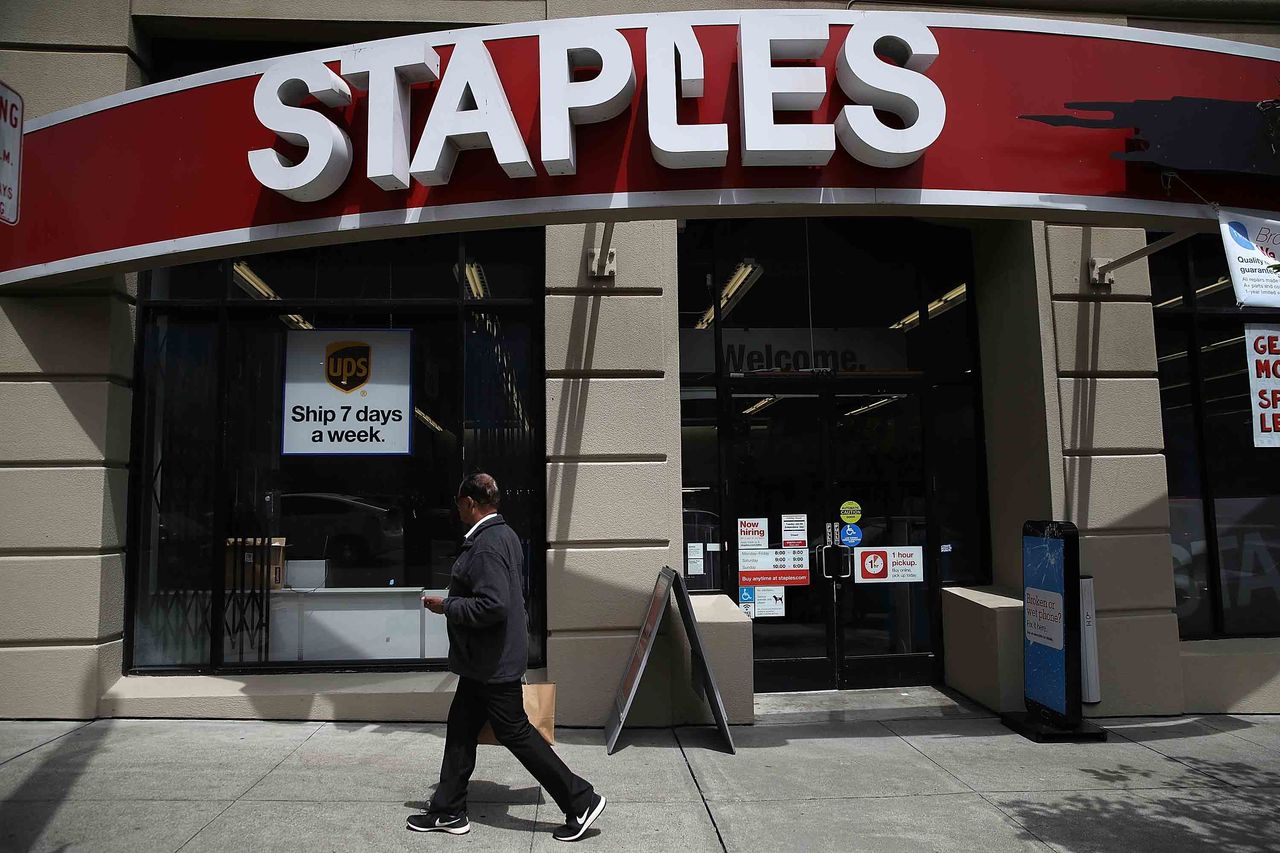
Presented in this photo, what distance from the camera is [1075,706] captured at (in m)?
6.36

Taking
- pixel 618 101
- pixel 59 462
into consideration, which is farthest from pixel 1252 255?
pixel 59 462

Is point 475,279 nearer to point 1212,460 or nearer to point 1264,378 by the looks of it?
point 1212,460

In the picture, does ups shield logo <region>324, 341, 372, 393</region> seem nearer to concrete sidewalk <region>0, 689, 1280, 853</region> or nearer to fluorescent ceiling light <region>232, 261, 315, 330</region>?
fluorescent ceiling light <region>232, 261, 315, 330</region>

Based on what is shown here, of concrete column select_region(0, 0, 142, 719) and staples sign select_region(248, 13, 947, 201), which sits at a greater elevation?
staples sign select_region(248, 13, 947, 201)

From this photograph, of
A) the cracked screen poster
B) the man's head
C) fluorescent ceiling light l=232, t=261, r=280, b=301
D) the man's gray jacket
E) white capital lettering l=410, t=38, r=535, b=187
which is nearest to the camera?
the man's gray jacket

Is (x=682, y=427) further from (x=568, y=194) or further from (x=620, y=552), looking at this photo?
A: (x=568, y=194)

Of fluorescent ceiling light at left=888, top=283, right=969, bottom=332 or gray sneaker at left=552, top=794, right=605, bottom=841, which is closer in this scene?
gray sneaker at left=552, top=794, right=605, bottom=841

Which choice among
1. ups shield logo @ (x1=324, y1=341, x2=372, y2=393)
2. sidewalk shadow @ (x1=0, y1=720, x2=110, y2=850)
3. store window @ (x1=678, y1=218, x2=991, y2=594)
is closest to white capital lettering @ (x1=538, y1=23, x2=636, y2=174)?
store window @ (x1=678, y1=218, x2=991, y2=594)

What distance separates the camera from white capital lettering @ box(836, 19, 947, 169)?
5656mm

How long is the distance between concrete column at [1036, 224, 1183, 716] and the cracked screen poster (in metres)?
0.79

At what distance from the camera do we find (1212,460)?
8008 mm

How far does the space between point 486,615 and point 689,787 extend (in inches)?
76.9

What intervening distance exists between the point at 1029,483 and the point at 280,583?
6485 mm

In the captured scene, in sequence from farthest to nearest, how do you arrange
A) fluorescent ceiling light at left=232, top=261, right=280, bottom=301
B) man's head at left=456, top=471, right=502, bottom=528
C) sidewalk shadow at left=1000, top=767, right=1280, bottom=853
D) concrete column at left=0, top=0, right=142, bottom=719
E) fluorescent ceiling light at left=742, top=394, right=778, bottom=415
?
fluorescent ceiling light at left=742, top=394, right=778, bottom=415
fluorescent ceiling light at left=232, top=261, right=280, bottom=301
concrete column at left=0, top=0, right=142, bottom=719
man's head at left=456, top=471, right=502, bottom=528
sidewalk shadow at left=1000, top=767, right=1280, bottom=853
